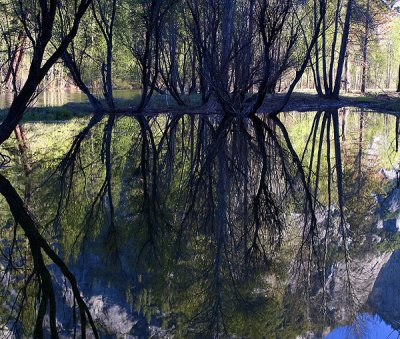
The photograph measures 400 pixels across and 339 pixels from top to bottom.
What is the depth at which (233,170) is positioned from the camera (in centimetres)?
746

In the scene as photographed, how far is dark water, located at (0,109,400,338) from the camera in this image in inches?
127

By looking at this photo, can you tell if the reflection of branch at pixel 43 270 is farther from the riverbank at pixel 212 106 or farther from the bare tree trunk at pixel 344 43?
the bare tree trunk at pixel 344 43

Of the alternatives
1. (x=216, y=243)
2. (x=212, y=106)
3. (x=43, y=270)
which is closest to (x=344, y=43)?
(x=212, y=106)

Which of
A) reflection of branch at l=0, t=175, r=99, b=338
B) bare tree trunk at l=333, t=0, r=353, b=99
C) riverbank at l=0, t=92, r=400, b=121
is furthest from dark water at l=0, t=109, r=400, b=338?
bare tree trunk at l=333, t=0, r=353, b=99

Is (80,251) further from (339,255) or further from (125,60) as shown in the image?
(125,60)

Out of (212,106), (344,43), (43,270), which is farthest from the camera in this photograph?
(344,43)

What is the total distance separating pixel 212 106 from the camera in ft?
68.5

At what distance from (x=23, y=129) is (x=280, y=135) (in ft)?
23.5

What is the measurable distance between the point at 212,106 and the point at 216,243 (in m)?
16.6

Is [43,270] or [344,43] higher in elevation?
[344,43]

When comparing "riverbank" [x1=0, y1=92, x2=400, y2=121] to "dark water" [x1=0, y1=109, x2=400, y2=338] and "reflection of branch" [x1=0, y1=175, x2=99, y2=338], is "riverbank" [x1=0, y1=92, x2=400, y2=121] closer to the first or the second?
"dark water" [x1=0, y1=109, x2=400, y2=338]

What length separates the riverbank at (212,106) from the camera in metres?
19.5

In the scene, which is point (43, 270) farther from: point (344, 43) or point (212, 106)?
point (344, 43)

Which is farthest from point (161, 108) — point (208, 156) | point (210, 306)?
point (210, 306)
